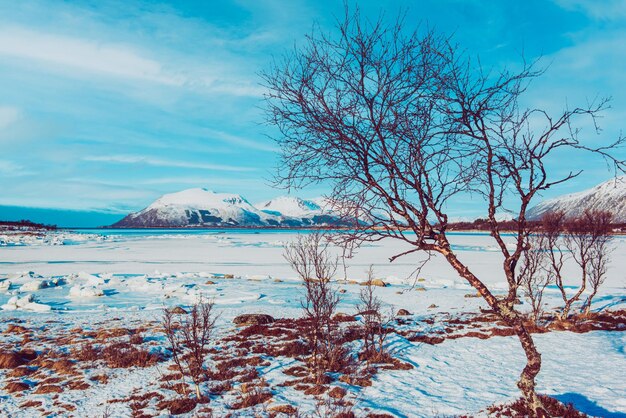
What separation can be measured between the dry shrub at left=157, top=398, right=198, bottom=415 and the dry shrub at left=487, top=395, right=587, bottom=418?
254 inches

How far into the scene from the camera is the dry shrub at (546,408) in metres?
7.48

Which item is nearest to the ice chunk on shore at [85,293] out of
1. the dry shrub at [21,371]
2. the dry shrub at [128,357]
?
the dry shrub at [128,357]

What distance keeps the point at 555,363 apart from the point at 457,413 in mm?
5116

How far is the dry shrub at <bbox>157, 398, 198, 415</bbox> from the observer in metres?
9.01

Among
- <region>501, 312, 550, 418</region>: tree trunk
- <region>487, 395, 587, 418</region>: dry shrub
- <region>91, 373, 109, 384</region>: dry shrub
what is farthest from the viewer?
<region>91, 373, 109, 384</region>: dry shrub

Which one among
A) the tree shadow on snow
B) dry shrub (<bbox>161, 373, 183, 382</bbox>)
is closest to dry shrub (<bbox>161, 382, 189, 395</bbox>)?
dry shrub (<bbox>161, 373, 183, 382</bbox>)

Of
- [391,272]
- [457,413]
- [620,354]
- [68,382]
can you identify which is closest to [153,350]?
[68,382]

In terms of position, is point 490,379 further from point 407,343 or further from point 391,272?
point 391,272

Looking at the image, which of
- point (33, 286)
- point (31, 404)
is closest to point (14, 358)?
point (31, 404)

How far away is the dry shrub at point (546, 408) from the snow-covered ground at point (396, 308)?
0.57m

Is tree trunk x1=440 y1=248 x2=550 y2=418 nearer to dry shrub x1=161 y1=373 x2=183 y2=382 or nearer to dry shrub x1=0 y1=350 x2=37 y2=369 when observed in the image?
dry shrub x1=161 y1=373 x2=183 y2=382

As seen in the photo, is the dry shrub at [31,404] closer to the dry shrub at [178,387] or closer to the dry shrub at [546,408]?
the dry shrub at [178,387]

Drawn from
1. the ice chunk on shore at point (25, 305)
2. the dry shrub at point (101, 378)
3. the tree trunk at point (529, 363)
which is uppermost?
the tree trunk at point (529, 363)

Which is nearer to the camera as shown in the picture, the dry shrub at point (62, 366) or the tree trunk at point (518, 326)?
the tree trunk at point (518, 326)
